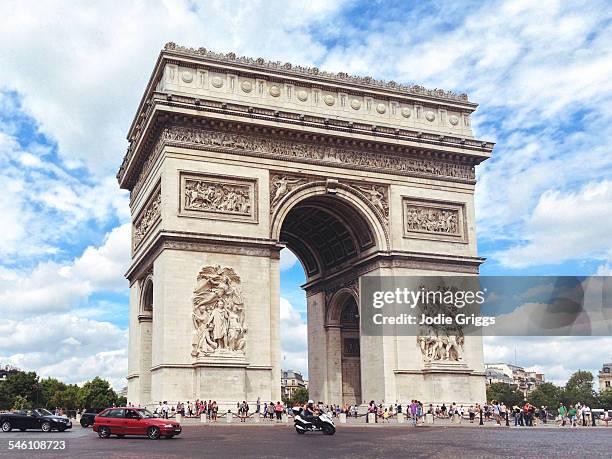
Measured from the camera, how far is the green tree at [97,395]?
101 m

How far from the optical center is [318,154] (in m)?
39.6

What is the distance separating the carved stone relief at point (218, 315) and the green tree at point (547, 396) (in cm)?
9306

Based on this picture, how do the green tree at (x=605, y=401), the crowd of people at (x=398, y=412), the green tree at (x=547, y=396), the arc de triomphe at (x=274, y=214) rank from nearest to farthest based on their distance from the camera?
the crowd of people at (x=398, y=412), the arc de triomphe at (x=274, y=214), the green tree at (x=605, y=401), the green tree at (x=547, y=396)

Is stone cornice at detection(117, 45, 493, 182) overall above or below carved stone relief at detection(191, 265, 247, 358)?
above

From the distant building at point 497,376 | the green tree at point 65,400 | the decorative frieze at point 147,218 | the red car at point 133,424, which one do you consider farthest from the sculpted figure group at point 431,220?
the distant building at point 497,376

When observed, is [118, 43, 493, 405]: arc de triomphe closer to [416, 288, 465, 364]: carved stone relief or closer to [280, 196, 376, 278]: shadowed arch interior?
[280, 196, 376, 278]: shadowed arch interior

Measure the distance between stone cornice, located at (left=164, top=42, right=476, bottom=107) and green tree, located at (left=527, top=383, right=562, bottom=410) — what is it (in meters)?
85.7

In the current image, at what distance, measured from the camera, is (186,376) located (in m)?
34.2

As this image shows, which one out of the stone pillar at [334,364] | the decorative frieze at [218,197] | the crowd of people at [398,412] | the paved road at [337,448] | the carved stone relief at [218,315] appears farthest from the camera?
the stone pillar at [334,364]

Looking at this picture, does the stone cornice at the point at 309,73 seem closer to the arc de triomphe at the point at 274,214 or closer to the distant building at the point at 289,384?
the arc de triomphe at the point at 274,214

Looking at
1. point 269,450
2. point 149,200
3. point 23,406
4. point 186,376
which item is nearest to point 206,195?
point 149,200

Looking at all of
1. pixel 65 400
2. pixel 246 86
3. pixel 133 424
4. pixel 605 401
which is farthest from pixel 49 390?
pixel 133 424

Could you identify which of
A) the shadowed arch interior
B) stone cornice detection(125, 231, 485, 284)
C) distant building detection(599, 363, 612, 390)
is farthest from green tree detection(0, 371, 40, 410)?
distant building detection(599, 363, 612, 390)

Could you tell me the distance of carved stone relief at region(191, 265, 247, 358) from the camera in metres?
34.9
